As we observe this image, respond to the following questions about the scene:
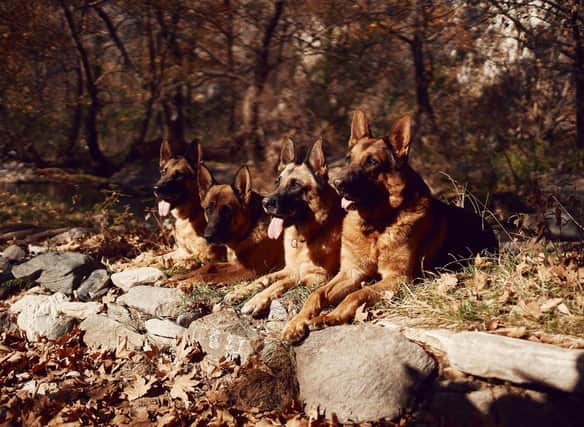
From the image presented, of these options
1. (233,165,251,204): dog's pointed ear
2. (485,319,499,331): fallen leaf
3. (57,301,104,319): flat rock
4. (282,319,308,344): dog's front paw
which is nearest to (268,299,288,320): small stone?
(282,319,308,344): dog's front paw

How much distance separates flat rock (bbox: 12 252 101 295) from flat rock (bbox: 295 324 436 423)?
139 inches

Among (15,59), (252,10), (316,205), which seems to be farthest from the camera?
(15,59)

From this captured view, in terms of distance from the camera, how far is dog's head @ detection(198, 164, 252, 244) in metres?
6.04

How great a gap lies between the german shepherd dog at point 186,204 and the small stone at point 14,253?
2.14 meters

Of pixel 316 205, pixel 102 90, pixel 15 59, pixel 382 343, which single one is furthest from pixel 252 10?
pixel 382 343

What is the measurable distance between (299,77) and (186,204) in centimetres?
431

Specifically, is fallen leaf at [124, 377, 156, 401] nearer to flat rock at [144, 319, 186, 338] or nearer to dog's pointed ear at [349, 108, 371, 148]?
flat rock at [144, 319, 186, 338]

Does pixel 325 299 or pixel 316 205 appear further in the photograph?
pixel 316 205

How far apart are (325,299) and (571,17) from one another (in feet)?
19.5

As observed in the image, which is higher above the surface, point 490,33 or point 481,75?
point 490,33

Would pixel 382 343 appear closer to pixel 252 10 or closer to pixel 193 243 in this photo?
pixel 193 243

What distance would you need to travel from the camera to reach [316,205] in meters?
5.37

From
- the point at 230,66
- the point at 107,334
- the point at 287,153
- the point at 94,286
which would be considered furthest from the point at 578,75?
the point at 107,334

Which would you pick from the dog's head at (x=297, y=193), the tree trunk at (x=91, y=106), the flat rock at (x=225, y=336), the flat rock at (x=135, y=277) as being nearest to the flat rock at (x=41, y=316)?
the flat rock at (x=135, y=277)
